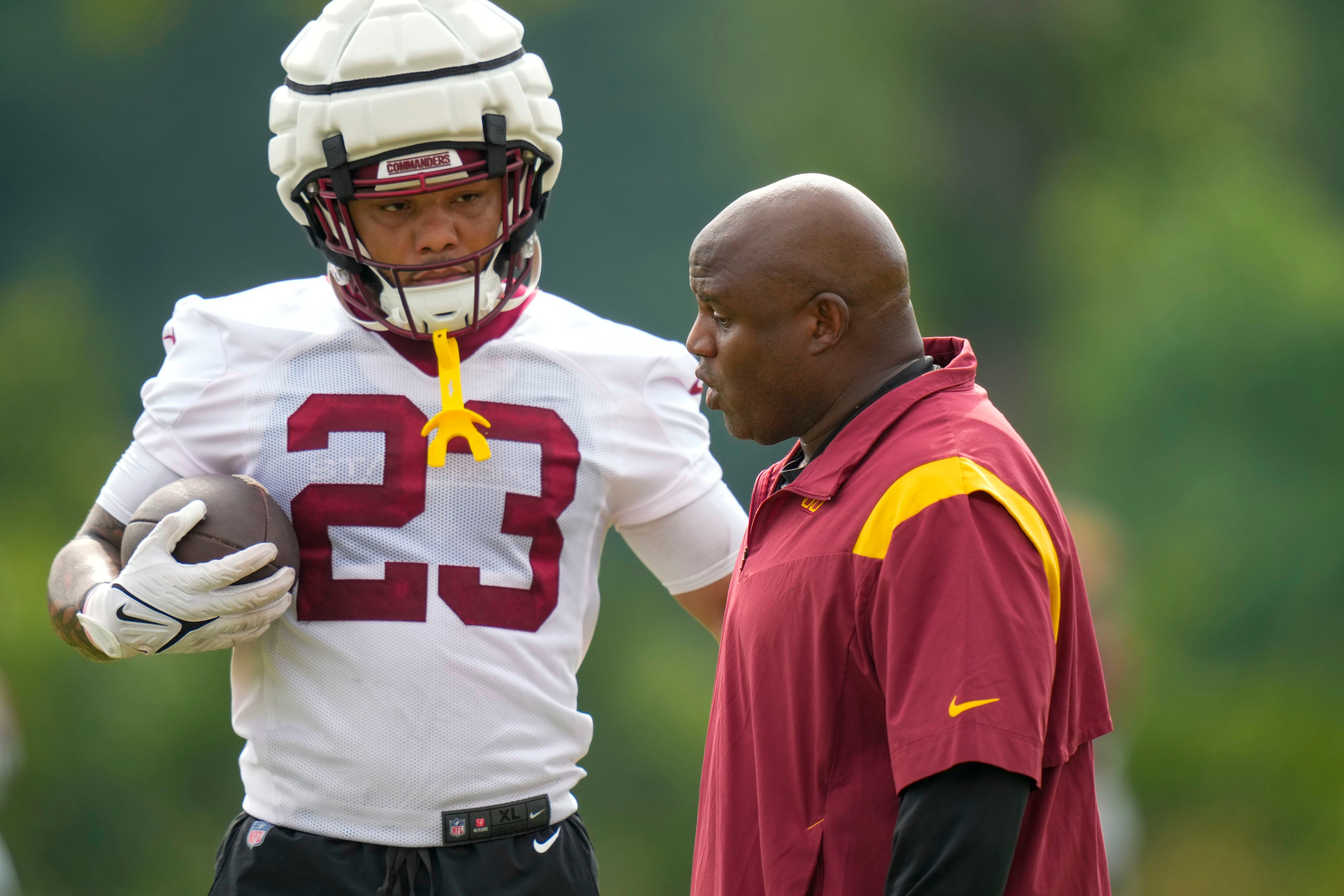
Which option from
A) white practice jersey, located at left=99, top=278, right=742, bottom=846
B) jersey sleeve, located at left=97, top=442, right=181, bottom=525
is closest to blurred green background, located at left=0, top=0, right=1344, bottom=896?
white practice jersey, located at left=99, top=278, right=742, bottom=846

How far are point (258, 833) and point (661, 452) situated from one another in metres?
0.81

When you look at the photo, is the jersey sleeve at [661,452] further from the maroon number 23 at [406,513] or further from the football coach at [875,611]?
the football coach at [875,611]

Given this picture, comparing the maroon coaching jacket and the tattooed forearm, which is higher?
the maroon coaching jacket

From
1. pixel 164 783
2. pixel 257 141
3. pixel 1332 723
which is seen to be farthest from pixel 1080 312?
pixel 164 783

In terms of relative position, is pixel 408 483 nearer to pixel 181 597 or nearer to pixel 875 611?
pixel 181 597

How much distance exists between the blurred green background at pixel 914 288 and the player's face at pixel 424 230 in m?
4.62

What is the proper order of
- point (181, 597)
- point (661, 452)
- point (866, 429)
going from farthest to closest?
point (661, 452) < point (181, 597) < point (866, 429)

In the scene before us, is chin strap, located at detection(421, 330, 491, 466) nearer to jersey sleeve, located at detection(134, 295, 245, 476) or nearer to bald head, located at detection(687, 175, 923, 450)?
jersey sleeve, located at detection(134, 295, 245, 476)

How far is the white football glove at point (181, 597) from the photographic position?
186 cm

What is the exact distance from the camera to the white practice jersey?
199 centimetres

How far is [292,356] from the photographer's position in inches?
83.1

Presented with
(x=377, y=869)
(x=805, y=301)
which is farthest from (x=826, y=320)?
(x=377, y=869)

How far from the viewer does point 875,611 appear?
4.68 ft

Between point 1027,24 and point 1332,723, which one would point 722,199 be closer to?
point 1027,24
